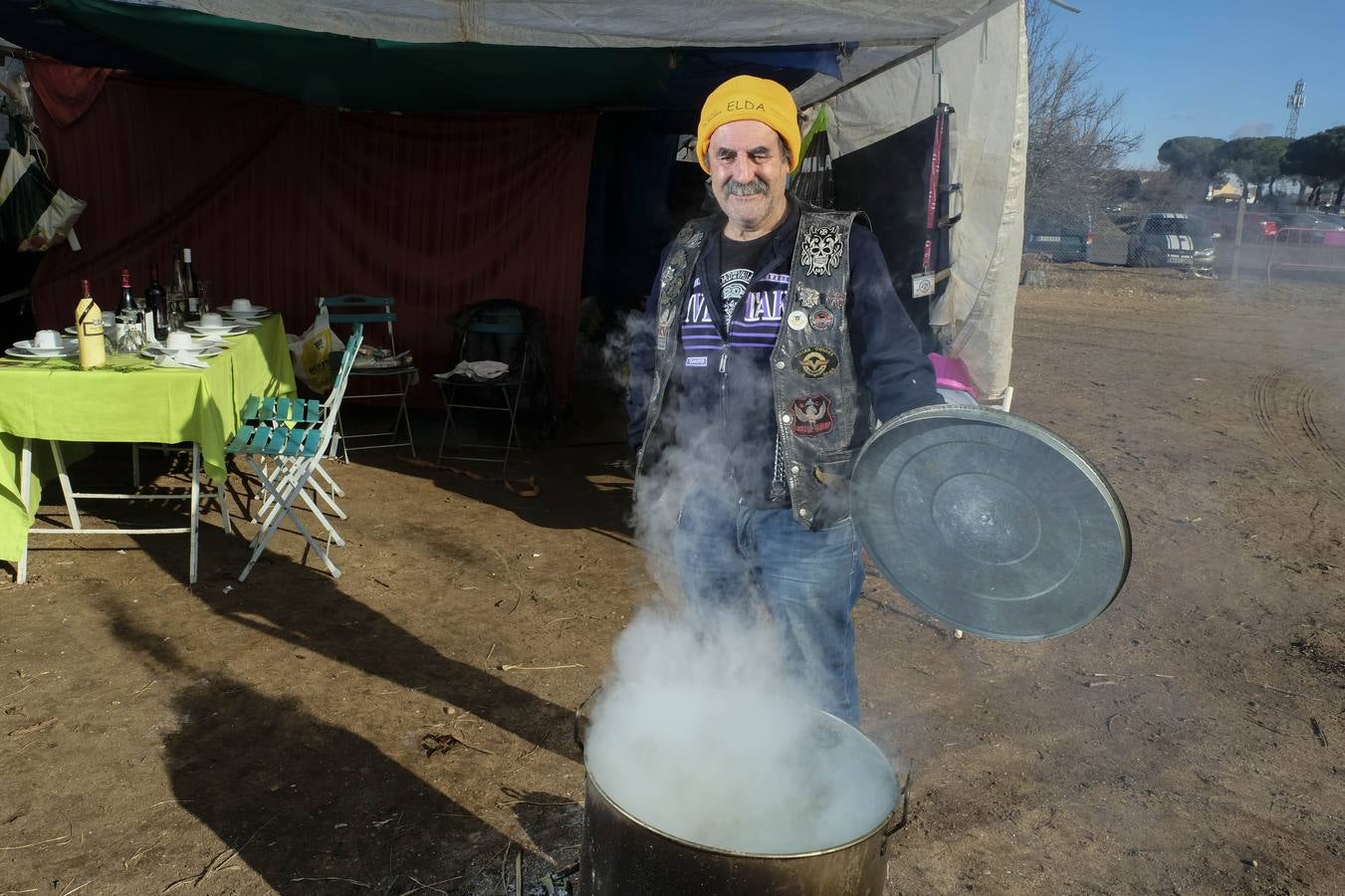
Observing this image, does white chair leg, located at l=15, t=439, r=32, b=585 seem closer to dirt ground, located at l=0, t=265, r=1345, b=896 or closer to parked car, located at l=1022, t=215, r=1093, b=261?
dirt ground, located at l=0, t=265, r=1345, b=896

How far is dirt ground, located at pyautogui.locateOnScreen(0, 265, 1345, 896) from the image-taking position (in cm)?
281

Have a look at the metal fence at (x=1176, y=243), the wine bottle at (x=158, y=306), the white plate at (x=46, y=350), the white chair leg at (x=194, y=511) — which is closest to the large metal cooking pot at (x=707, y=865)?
the white chair leg at (x=194, y=511)

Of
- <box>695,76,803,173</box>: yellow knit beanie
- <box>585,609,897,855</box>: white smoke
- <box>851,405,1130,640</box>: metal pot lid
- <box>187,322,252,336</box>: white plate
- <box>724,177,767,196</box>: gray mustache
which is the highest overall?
<box>695,76,803,173</box>: yellow knit beanie

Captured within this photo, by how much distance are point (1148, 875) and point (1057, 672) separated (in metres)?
1.31

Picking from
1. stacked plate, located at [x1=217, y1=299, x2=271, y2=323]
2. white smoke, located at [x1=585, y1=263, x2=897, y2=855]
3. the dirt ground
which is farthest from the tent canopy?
the dirt ground

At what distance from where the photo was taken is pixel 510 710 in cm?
361

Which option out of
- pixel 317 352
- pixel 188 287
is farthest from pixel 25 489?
pixel 317 352

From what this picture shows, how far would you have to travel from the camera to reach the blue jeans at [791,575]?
2.24 meters

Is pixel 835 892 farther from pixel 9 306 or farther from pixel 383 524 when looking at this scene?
pixel 9 306

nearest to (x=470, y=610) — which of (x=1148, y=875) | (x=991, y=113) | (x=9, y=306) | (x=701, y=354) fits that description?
(x=701, y=354)

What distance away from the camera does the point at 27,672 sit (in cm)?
369

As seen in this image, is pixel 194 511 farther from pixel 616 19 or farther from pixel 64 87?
pixel 64 87

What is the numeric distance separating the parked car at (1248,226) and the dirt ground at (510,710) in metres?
22.3

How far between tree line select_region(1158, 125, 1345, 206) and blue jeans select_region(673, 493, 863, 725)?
1789 inches
